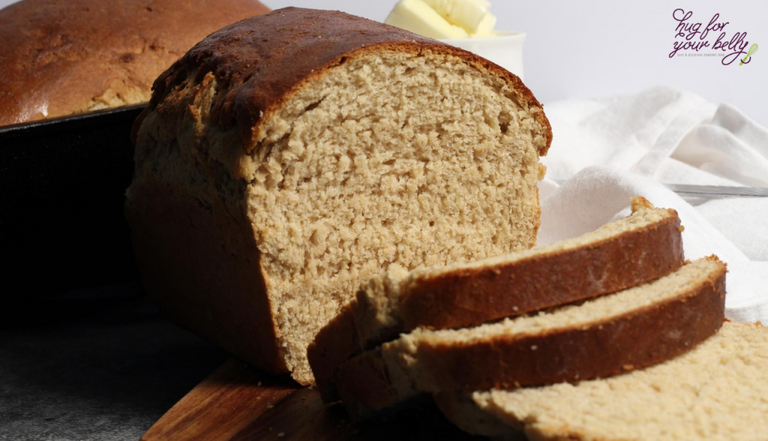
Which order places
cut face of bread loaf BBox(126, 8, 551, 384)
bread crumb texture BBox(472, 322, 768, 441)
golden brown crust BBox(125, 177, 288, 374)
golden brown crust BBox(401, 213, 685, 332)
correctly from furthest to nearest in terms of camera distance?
golden brown crust BBox(125, 177, 288, 374), cut face of bread loaf BBox(126, 8, 551, 384), golden brown crust BBox(401, 213, 685, 332), bread crumb texture BBox(472, 322, 768, 441)

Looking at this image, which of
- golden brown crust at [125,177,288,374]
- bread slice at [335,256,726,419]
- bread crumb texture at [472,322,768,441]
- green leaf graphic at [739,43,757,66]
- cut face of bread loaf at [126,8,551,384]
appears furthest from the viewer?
green leaf graphic at [739,43,757,66]

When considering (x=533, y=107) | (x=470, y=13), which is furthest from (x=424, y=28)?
(x=533, y=107)

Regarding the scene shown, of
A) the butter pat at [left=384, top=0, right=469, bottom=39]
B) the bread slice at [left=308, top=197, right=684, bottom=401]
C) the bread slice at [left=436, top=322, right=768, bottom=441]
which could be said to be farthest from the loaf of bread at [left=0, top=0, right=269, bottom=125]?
the bread slice at [left=436, top=322, right=768, bottom=441]

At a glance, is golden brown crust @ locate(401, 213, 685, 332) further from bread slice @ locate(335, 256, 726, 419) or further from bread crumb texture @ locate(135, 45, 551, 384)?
bread crumb texture @ locate(135, 45, 551, 384)

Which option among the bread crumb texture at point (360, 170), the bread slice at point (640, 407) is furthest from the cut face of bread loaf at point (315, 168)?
the bread slice at point (640, 407)

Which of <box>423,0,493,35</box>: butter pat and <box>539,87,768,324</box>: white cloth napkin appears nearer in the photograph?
<box>539,87,768,324</box>: white cloth napkin

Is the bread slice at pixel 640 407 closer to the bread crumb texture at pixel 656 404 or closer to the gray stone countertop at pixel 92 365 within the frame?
the bread crumb texture at pixel 656 404

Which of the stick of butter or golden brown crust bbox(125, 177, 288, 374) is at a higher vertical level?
the stick of butter
